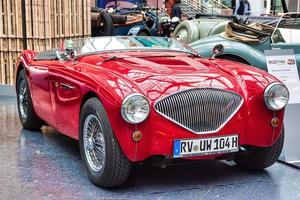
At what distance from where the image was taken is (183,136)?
4176 mm

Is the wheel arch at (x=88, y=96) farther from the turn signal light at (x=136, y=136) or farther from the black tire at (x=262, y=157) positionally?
the black tire at (x=262, y=157)

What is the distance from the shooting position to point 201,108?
14.0 feet

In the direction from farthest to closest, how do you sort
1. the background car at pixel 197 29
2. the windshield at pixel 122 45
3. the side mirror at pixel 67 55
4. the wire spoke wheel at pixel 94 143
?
the background car at pixel 197 29, the windshield at pixel 122 45, the side mirror at pixel 67 55, the wire spoke wheel at pixel 94 143

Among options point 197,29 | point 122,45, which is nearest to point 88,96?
point 122,45

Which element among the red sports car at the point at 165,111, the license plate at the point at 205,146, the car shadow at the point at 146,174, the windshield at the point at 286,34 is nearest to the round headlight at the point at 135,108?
the red sports car at the point at 165,111

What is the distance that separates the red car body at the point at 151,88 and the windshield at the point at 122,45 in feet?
0.47

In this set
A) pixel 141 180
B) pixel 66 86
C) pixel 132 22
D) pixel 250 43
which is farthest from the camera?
pixel 132 22

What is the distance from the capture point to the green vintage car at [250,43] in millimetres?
8035

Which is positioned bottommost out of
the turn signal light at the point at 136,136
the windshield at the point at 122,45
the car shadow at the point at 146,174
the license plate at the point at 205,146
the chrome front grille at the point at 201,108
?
the car shadow at the point at 146,174

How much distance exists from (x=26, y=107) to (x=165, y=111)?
2962 mm

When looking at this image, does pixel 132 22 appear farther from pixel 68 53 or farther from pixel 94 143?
pixel 94 143

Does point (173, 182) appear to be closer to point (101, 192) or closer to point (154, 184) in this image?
point (154, 184)

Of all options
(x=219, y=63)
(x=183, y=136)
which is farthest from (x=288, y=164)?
(x=183, y=136)

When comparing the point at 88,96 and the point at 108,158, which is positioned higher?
the point at 88,96
